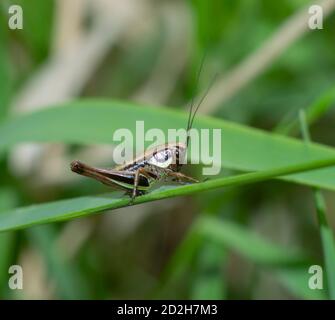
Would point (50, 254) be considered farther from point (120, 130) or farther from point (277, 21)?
point (277, 21)

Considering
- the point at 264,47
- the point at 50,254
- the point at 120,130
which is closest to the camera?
the point at 120,130

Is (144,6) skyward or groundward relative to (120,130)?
skyward

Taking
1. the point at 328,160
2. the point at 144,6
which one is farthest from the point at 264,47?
the point at 328,160

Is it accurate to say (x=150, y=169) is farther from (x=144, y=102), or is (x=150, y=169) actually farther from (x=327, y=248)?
(x=144, y=102)

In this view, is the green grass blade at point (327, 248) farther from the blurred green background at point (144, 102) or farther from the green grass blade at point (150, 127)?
the blurred green background at point (144, 102)

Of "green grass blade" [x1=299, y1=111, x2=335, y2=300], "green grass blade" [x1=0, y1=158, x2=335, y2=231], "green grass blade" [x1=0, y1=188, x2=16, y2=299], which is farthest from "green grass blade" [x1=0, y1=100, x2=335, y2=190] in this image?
"green grass blade" [x1=0, y1=188, x2=16, y2=299]
